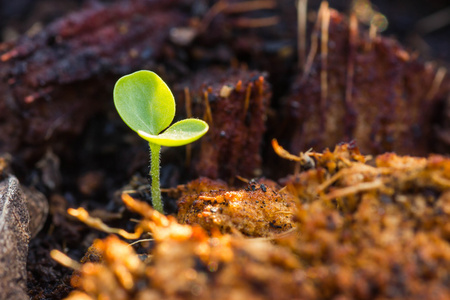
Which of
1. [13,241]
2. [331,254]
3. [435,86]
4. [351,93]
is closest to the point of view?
[331,254]

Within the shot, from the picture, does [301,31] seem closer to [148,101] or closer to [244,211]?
[148,101]

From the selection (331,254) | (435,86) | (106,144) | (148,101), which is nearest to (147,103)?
(148,101)

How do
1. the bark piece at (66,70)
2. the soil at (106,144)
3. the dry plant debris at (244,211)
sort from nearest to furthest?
1. the dry plant debris at (244,211)
2. the soil at (106,144)
3. the bark piece at (66,70)

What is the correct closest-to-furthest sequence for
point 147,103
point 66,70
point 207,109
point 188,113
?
point 147,103 < point 207,109 < point 188,113 < point 66,70

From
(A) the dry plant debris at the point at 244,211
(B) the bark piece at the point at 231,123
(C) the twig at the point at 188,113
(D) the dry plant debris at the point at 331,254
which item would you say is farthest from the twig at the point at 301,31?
(D) the dry plant debris at the point at 331,254

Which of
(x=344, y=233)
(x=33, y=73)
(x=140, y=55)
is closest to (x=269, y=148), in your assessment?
(x=140, y=55)

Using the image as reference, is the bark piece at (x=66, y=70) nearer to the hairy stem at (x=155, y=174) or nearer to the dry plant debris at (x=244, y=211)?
the hairy stem at (x=155, y=174)

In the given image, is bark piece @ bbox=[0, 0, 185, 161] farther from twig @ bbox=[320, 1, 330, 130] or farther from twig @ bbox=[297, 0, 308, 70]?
twig @ bbox=[320, 1, 330, 130]
